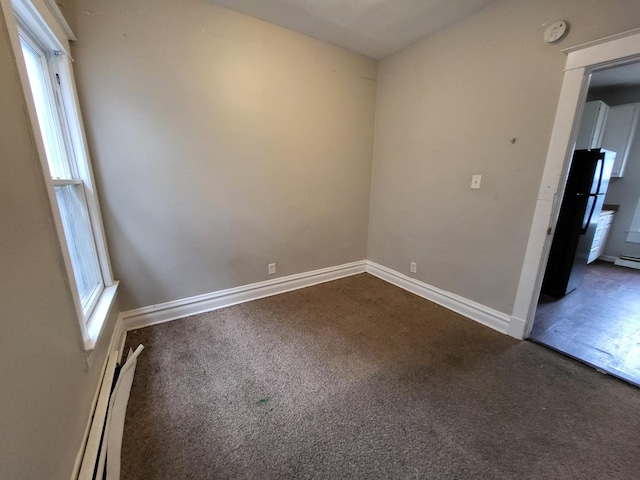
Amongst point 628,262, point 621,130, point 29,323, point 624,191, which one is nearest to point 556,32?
point 29,323

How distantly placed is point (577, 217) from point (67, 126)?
4.50m

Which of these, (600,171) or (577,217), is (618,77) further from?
(577,217)

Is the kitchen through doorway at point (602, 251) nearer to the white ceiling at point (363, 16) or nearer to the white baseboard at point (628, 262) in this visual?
the white baseboard at point (628, 262)

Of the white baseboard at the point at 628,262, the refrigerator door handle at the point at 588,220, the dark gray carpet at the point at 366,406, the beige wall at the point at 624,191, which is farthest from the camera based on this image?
the white baseboard at the point at 628,262

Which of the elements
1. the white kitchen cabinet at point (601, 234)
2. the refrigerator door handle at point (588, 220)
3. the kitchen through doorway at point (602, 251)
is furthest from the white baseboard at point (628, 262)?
the refrigerator door handle at point (588, 220)

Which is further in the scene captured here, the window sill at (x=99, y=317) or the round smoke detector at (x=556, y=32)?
the round smoke detector at (x=556, y=32)

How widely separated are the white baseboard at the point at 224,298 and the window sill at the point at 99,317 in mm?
323

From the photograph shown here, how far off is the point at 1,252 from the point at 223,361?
1371 mm

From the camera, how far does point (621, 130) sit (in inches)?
142

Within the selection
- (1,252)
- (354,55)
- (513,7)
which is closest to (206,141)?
(1,252)

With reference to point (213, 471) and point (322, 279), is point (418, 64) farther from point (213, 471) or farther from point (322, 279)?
point (213, 471)

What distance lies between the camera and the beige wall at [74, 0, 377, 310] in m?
1.84

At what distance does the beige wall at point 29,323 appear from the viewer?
703 millimetres

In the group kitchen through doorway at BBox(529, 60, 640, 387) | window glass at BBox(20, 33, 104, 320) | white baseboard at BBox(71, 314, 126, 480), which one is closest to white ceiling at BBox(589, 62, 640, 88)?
kitchen through doorway at BBox(529, 60, 640, 387)
